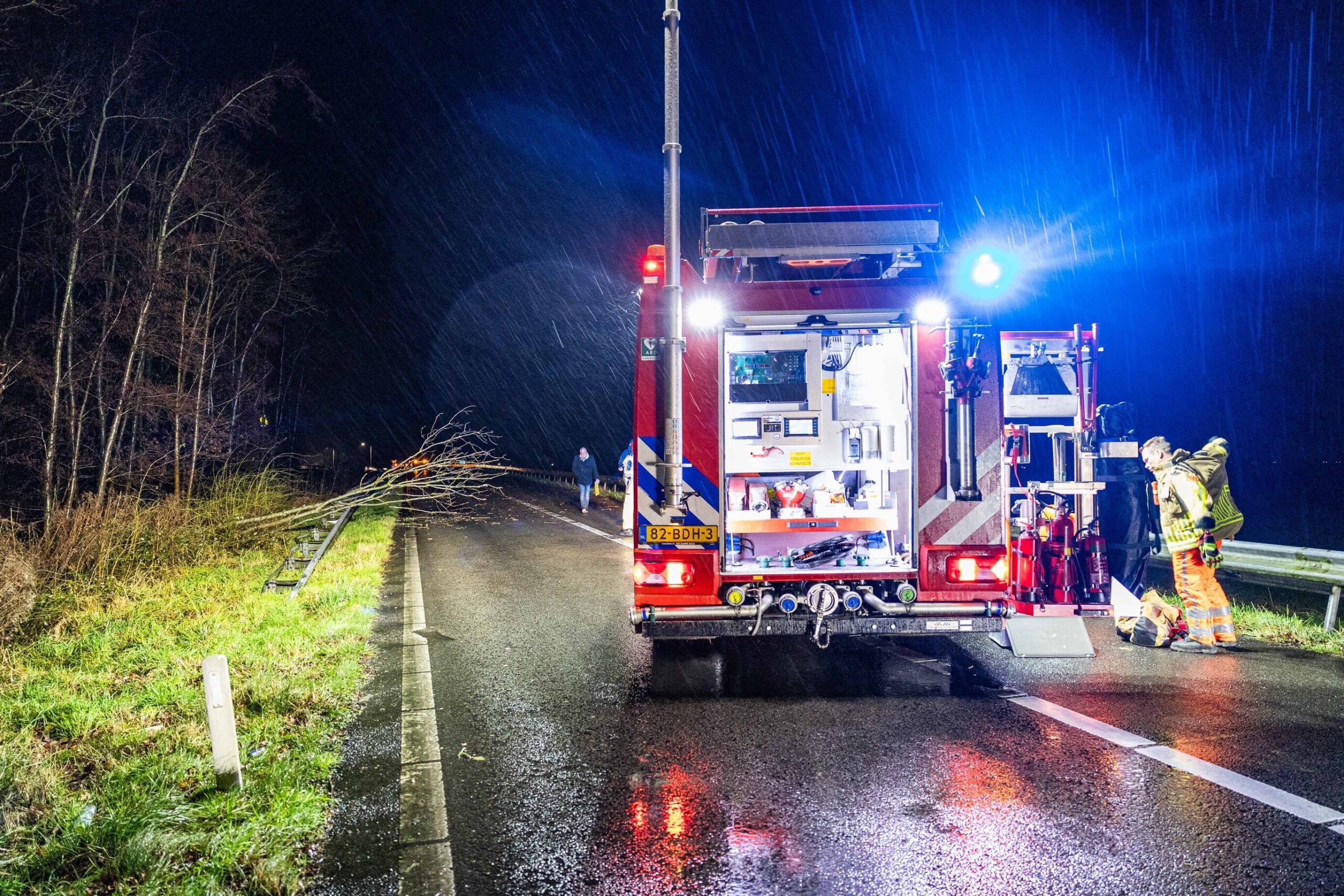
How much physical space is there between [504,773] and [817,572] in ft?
8.63

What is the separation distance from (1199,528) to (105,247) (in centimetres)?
1556

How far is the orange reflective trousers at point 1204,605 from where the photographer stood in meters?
6.95

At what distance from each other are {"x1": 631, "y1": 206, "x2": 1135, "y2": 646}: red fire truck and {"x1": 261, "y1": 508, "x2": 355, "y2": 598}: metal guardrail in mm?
5457

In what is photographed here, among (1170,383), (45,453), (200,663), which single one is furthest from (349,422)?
(200,663)

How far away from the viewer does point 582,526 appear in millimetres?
19688

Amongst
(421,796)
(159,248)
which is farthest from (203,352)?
(421,796)

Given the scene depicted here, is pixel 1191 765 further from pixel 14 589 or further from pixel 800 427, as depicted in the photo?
pixel 14 589

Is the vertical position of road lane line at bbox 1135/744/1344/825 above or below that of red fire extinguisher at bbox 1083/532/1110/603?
below

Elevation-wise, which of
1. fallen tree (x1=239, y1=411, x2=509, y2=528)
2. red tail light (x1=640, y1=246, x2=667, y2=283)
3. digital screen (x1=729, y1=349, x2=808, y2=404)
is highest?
red tail light (x1=640, y1=246, x2=667, y2=283)

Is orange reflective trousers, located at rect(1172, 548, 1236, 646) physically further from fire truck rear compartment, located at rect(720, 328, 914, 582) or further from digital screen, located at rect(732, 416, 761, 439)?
digital screen, located at rect(732, 416, 761, 439)

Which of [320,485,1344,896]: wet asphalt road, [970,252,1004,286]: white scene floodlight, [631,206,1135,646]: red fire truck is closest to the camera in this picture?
[320,485,1344,896]: wet asphalt road

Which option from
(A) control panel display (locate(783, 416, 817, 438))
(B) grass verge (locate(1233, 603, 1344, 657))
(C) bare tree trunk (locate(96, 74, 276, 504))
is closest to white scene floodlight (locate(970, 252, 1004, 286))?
(A) control panel display (locate(783, 416, 817, 438))

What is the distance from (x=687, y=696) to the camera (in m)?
6.09

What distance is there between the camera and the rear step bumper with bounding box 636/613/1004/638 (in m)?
6.07
